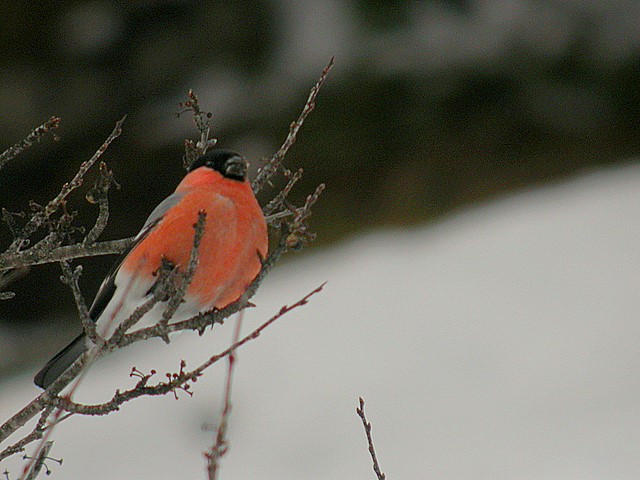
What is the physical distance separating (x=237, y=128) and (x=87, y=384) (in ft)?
4.44

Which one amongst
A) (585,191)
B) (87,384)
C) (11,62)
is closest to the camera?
(11,62)

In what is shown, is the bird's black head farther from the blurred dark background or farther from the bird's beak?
the blurred dark background

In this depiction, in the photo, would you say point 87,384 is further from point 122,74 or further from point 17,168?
point 122,74

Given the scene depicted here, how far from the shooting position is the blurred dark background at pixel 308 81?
12.1ft

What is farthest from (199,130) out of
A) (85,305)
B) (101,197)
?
(85,305)

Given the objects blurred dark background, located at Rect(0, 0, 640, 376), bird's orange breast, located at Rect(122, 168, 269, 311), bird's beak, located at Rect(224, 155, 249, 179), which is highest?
blurred dark background, located at Rect(0, 0, 640, 376)

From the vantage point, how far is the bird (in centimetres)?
229

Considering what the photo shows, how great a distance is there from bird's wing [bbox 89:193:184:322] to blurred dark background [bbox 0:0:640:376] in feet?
4.49

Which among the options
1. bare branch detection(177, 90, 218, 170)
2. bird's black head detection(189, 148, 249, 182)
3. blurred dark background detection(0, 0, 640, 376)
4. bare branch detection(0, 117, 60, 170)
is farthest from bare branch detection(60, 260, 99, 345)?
blurred dark background detection(0, 0, 640, 376)

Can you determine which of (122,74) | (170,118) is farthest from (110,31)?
(170,118)

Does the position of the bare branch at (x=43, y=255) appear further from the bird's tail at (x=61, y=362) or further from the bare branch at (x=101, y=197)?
the bird's tail at (x=61, y=362)

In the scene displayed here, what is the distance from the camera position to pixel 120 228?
4027 millimetres

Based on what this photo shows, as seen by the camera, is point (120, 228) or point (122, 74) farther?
point (120, 228)

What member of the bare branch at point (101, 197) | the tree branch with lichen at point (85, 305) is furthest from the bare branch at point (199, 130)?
the bare branch at point (101, 197)
